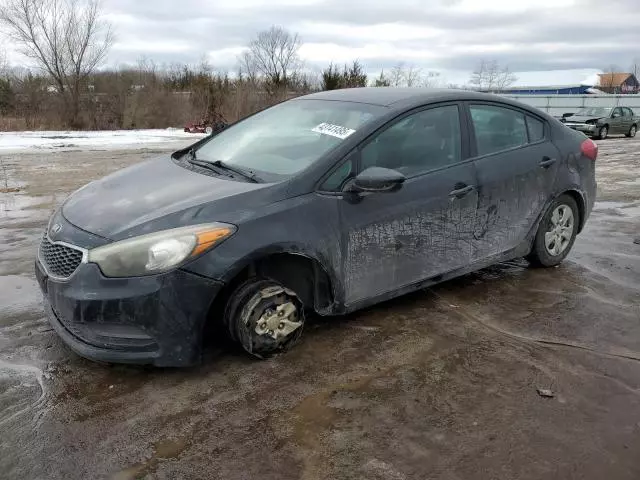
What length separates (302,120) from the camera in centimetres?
426

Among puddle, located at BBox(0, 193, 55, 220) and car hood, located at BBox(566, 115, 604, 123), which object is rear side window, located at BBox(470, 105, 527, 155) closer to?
puddle, located at BBox(0, 193, 55, 220)

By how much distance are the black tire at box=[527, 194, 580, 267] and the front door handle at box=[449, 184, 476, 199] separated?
106 centimetres

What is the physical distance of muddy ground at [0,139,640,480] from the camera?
258 cm

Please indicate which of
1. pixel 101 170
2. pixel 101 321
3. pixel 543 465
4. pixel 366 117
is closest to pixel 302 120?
pixel 366 117

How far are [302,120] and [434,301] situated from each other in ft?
5.51

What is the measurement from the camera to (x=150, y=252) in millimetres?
3012

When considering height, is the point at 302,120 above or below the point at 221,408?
above

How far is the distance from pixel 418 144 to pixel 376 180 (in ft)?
2.36

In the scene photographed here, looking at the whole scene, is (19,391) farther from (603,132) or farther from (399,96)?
(603,132)

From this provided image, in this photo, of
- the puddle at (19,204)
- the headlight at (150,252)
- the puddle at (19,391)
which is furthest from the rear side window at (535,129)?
the puddle at (19,204)

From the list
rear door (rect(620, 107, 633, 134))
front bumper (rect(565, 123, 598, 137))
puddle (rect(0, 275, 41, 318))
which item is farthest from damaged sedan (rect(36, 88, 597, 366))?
rear door (rect(620, 107, 633, 134))

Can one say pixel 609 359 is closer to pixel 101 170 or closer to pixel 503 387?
pixel 503 387

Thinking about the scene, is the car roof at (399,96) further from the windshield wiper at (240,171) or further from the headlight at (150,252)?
the headlight at (150,252)

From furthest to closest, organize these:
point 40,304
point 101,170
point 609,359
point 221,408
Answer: point 101,170 → point 40,304 → point 609,359 → point 221,408
